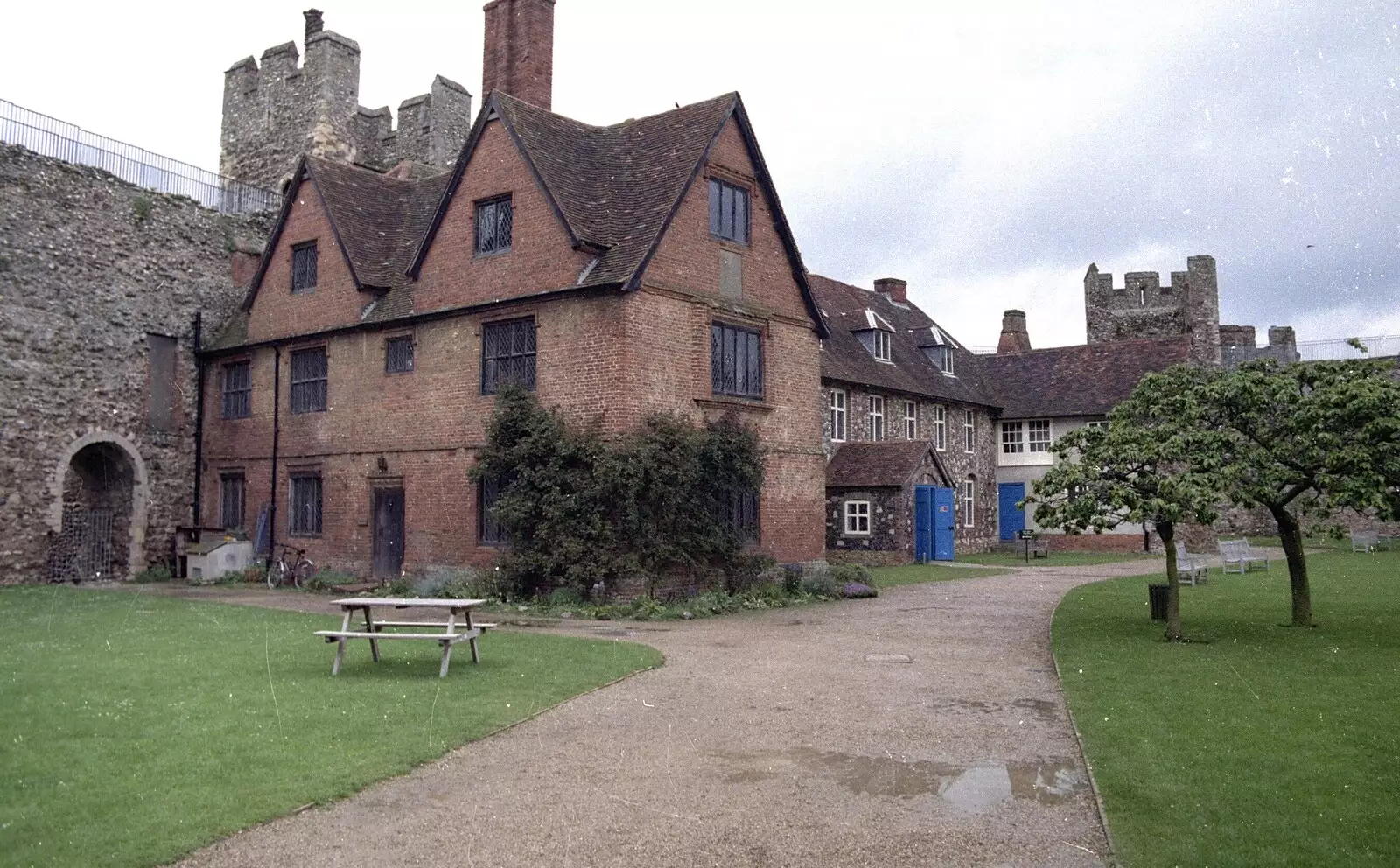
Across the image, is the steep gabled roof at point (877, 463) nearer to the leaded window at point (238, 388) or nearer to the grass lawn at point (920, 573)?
the grass lawn at point (920, 573)

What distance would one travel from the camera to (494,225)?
2286cm

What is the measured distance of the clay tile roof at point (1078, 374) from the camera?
42938 millimetres

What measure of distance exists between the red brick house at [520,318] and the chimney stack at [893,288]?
2178 centimetres

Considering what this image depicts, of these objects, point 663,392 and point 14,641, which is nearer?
point 14,641

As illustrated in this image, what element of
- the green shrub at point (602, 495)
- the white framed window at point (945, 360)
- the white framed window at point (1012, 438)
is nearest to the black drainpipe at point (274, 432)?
the green shrub at point (602, 495)

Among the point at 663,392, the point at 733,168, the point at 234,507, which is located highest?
the point at 733,168

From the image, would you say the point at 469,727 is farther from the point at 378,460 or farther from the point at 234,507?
the point at 234,507

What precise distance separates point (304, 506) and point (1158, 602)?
19387mm

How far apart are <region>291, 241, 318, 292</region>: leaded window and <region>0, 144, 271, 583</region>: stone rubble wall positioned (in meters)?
3.30

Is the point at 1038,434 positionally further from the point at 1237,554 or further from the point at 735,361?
the point at 735,361

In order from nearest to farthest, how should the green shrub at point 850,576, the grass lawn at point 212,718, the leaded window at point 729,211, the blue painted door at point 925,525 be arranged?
Result: the grass lawn at point 212,718, the leaded window at point 729,211, the green shrub at point 850,576, the blue painted door at point 925,525

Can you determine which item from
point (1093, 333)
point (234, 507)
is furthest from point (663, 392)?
point (1093, 333)

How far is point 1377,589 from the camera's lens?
832 inches

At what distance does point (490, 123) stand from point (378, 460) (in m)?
7.79
